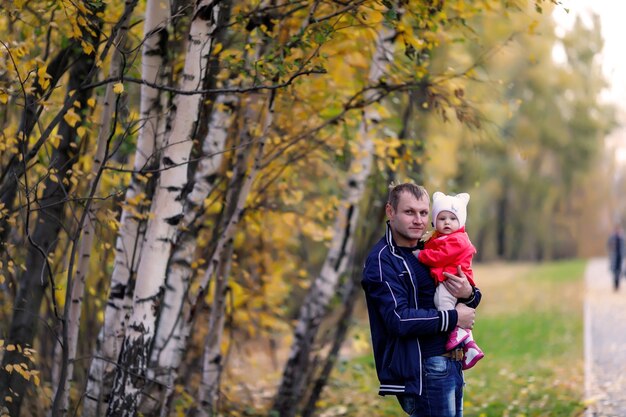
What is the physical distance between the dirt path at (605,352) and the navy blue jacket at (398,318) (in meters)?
4.24

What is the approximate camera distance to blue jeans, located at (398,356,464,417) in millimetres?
3959

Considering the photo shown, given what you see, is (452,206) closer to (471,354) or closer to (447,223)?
(447,223)

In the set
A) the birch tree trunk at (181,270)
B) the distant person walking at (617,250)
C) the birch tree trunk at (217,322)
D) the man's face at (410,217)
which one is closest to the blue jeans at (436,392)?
Answer: the man's face at (410,217)

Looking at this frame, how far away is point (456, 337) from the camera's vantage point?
157 inches

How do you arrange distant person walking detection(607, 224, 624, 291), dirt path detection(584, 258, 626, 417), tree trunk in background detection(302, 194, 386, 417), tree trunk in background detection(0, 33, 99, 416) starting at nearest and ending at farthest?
1. tree trunk in background detection(0, 33, 99, 416)
2. dirt path detection(584, 258, 626, 417)
3. tree trunk in background detection(302, 194, 386, 417)
4. distant person walking detection(607, 224, 624, 291)

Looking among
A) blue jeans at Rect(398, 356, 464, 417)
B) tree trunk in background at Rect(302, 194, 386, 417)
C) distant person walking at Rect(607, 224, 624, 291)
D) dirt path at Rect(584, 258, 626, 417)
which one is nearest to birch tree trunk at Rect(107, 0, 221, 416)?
blue jeans at Rect(398, 356, 464, 417)

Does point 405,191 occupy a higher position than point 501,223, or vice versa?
point 501,223

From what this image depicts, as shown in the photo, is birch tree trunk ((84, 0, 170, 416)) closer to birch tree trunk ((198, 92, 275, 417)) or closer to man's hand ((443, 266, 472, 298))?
birch tree trunk ((198, 92, 275, 417))

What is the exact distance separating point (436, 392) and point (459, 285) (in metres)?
0.53

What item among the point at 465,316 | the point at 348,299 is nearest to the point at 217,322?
the point at 348,299

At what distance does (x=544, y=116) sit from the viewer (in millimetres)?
39812

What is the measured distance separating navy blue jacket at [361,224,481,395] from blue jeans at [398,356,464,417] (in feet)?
0.18

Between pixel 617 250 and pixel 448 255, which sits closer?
pixel 448 255

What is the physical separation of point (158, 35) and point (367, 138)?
10.1 ft
